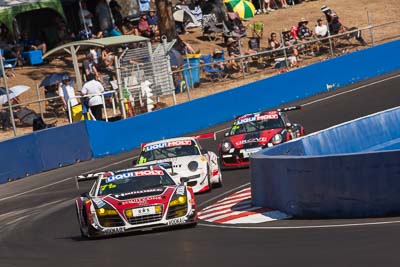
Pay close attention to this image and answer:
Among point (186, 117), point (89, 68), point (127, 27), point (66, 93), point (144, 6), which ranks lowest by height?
point (186, 117)

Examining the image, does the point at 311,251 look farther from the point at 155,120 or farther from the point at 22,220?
the point at 155,120

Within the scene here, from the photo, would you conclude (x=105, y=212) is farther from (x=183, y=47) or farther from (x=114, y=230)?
(x=183, y=47)

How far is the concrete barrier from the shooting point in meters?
14.4

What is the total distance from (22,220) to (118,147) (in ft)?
35.3

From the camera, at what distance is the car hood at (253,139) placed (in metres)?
25.1

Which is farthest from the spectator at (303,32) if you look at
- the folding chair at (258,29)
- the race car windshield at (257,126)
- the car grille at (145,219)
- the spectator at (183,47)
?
the car grille at (145,219)

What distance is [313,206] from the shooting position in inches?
618

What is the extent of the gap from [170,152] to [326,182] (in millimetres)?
7825

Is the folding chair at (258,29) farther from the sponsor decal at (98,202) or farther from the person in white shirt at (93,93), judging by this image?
the sponsor decal at (98,202)

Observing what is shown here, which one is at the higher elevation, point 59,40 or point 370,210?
point 59,40

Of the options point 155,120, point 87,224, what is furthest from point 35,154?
point 87,224

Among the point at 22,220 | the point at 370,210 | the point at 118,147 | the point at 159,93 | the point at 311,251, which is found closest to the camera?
the point at 311,251

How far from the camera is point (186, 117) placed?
114ft

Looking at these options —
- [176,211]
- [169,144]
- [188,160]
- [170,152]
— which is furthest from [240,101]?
[176,211]
